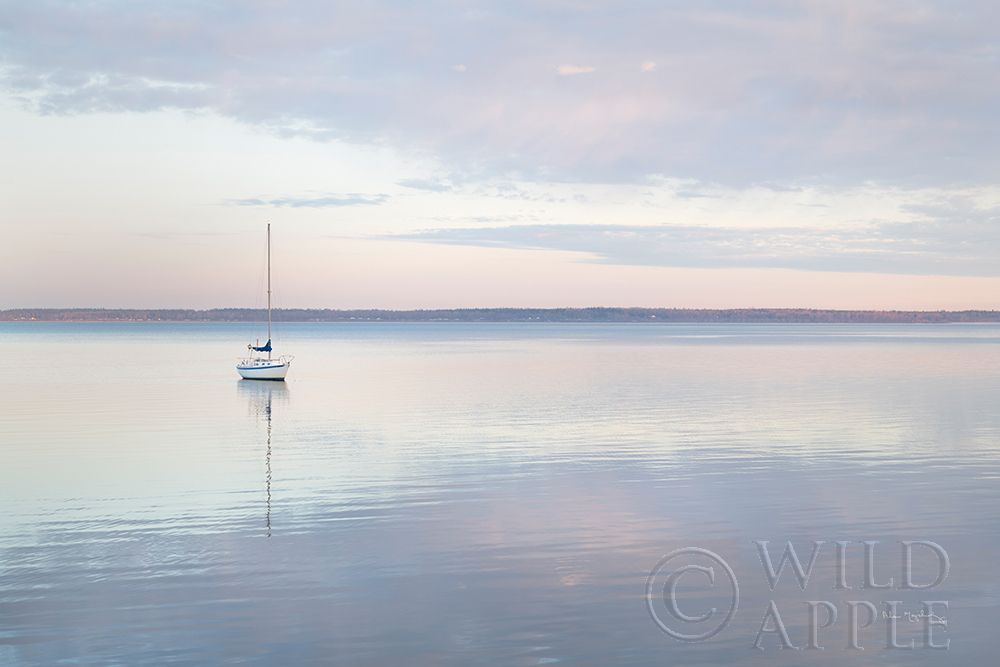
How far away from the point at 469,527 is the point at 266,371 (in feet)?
134

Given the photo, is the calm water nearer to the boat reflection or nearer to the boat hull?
the boat reflection

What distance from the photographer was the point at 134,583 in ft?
41.2

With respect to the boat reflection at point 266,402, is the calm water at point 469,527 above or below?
above

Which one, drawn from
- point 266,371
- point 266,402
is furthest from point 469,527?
point 266,371

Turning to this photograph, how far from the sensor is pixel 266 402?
4238 centimetres

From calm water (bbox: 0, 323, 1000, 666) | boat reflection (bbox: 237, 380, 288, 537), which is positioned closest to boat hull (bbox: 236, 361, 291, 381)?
boat reflection (bbox: 237, 380, 288, 537)

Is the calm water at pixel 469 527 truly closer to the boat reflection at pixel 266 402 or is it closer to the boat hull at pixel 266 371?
the boat reflection at pixel 266 402

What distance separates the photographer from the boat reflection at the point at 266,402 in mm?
19500

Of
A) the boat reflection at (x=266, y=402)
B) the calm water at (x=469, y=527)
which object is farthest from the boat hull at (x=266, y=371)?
the calm water at (x=469, y=527)

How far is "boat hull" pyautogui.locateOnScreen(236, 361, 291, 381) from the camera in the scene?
54594mm

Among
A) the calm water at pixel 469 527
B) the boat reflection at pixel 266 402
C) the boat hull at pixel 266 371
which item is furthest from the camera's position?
the boat hull at pixel 266 371

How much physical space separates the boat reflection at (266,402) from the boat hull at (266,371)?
14.1 inches

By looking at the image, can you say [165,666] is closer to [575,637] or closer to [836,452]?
[575,637]

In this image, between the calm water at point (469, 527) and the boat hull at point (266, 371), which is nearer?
the calm water at point (469, 527)
